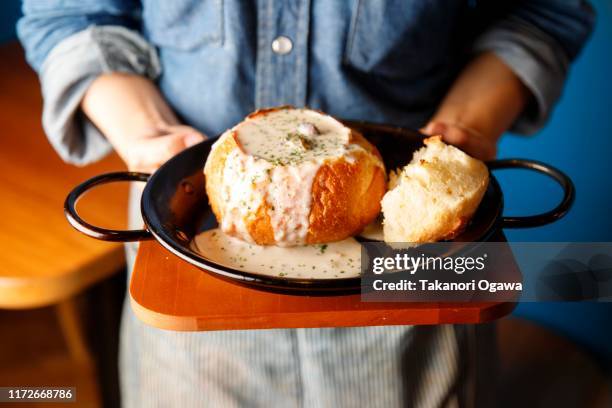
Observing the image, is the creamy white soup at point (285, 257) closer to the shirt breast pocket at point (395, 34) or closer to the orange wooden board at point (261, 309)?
the orange wooden board at point (261, 309)

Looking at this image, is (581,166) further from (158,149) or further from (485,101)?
(158,149)

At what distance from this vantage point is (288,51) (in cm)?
99

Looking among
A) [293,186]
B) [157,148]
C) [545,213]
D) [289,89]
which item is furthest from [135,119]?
[545,213]

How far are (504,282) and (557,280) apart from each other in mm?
627

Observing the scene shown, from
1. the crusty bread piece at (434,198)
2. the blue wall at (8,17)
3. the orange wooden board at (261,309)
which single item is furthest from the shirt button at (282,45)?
the blue wall at (8,17)

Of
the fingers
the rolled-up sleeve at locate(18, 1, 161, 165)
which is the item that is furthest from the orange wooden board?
the rolled-up sleeve at locate(18, 1, 161, 165)

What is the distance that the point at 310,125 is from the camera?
0.84 m

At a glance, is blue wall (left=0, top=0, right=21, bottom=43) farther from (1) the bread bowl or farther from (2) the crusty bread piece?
(2) the crusty bread piece

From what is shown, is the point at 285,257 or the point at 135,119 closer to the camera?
the point at 285,257

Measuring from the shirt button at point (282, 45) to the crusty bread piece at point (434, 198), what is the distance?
302 mm

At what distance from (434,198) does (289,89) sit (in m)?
0.35

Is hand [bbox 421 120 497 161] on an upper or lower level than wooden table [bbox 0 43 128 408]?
upper

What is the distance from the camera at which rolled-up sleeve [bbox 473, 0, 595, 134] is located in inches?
43.1

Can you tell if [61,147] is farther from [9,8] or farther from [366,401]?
[9,8]
